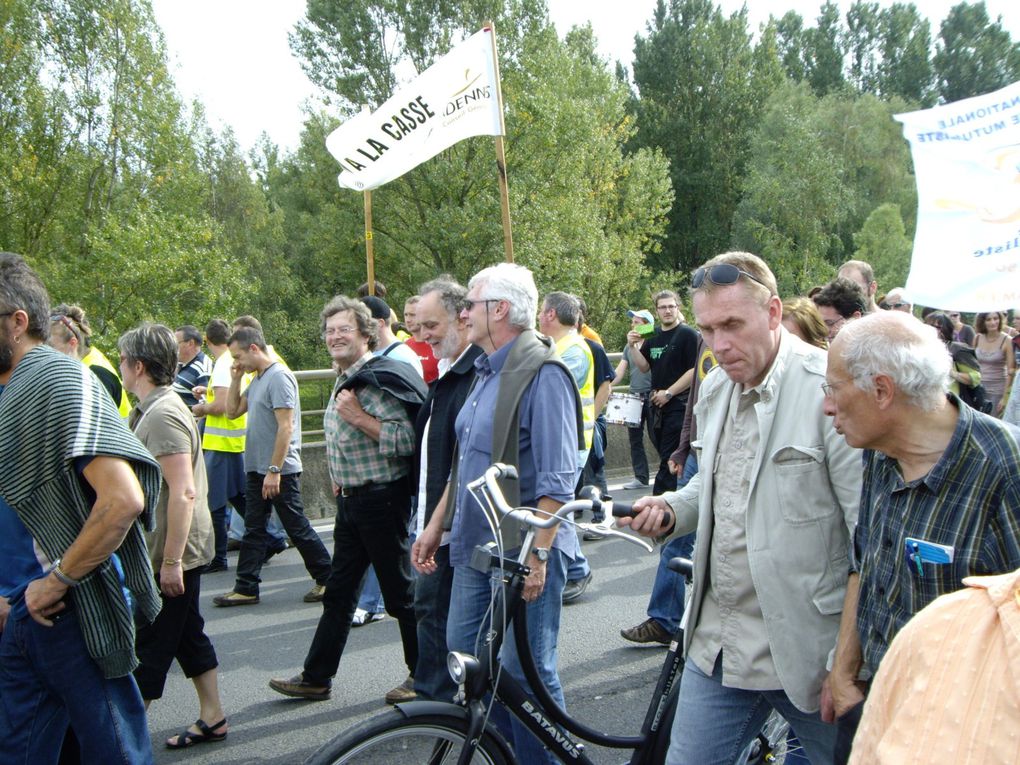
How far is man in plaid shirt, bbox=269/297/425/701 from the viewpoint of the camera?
15.3 ft

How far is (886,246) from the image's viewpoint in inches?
1594

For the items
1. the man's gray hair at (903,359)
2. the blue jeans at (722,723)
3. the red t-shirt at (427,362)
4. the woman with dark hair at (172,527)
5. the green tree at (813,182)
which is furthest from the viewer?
the green tree at (813,182)

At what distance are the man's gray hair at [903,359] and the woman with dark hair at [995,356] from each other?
28.5 feet

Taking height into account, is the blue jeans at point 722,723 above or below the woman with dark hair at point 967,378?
below

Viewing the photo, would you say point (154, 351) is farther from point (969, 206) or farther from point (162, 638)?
point (969, 206)

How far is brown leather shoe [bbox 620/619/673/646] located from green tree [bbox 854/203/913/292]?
36.6 meters

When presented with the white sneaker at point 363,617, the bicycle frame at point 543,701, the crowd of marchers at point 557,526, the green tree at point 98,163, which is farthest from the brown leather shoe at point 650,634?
the green tree at point 98,163

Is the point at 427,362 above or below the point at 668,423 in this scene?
above

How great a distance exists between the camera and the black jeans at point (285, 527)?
6461 mm

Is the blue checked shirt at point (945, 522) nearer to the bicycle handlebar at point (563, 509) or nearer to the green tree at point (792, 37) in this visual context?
the bicycle handlebar at point (563, 509)

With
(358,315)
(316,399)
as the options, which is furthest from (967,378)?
(316,399)

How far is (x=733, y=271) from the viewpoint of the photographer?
8.68ft

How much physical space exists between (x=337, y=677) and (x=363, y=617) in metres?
0.93

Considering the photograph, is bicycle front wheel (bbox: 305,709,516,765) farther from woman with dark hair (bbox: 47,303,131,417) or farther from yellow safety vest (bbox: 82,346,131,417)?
yellow safety vest (bbox: 82,346,131,417)
